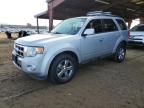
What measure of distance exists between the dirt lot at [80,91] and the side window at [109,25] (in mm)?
1599

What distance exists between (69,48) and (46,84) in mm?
1206

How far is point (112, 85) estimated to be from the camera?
17.3 feet

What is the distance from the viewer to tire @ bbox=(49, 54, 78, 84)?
501cm

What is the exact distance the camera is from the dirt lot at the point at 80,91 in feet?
13.6

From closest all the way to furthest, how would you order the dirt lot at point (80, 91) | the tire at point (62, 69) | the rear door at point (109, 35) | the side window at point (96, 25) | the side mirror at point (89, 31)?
1. the dirt lot at point (80, 91)
2. the tire at point (62, 69)
3. the side mirror at point (89, 31)
4. the side window at point (96, 25)
5. the rear door at point (109, 35)

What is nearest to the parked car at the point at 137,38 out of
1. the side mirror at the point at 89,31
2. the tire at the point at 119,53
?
the tire at the point at 119,53

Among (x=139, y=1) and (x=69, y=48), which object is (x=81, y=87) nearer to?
(x=69, y=48)

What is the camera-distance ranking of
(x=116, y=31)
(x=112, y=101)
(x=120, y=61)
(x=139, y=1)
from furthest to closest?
(x=139, y=1) < (x=120, y=61) < (x=116, y=31) < (x=112, y=101)

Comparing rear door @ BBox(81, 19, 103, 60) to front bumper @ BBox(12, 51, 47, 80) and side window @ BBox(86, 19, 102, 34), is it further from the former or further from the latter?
front bumper @ BBox(12, 51, 47, 80)

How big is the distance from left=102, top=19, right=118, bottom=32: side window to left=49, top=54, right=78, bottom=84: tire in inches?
83.3

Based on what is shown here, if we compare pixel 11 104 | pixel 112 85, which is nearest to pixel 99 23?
pixel 112 85

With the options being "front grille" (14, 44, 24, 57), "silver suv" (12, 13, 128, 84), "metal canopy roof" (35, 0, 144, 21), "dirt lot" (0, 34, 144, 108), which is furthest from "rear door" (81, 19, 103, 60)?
"metal canopy roof" (35, 0, 144, 21)

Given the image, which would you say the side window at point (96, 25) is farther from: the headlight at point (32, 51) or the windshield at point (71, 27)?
the headlight at point (32, 51)

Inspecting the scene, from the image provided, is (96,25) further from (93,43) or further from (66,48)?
(66,48)
